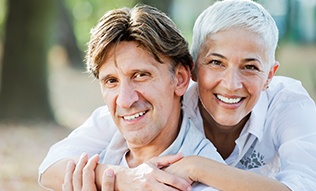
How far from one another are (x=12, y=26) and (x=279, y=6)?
492 centimetres

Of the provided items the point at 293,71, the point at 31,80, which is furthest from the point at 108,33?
the point at 293,71

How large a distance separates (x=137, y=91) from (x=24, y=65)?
8.74 m

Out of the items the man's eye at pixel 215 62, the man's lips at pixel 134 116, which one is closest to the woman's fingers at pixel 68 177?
the man's lips at pixel 134 116

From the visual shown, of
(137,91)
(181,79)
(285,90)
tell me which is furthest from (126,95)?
(285,90)

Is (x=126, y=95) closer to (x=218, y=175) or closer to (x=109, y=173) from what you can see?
(x=109, y=173)

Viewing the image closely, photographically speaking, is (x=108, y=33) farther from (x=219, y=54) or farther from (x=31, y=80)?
(x=31, y=80)

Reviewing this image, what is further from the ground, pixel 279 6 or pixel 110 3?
pixel 279 6

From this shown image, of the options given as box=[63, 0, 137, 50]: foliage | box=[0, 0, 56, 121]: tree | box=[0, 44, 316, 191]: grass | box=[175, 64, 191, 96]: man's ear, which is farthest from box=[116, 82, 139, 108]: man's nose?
box=[63, 0, 137, 50]: foliage

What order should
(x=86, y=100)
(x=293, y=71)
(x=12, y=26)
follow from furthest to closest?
(x=293, y=71) → (x=86, y=100) → (x=12, y=26)

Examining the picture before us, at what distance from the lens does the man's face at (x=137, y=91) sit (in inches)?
109

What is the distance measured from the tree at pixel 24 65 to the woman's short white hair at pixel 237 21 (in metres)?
8.27

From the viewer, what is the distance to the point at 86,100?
18281 millimetres

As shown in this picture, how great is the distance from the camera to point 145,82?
9.18 ft

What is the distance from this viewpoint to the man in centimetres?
278
